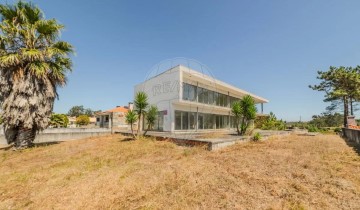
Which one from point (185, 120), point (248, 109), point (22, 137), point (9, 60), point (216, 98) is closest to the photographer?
point (9, 60)

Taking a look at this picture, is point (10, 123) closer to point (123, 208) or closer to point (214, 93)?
point (123, 208)

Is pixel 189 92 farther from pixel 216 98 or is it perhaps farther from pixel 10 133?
pixel 10 133

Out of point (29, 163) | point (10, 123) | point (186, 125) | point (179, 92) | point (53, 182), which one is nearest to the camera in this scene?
point (53, 182)

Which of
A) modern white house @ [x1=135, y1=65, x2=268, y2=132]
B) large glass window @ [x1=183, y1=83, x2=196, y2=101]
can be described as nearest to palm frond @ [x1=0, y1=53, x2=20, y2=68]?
modern white house @ [x1=135, y1=65, x2=268, y2=132]

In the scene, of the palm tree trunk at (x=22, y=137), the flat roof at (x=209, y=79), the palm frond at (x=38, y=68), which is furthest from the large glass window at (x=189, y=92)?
the palm tree trunk at (x=22, y=137)

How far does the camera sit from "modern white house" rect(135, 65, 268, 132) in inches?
818

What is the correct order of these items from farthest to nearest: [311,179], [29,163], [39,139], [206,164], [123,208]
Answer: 1. [39,139]
2. [29,163]
3. [206,164]
4. [311,179]
5. [123,208]

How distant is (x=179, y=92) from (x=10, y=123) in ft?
47.3

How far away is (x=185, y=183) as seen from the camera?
21.4ft

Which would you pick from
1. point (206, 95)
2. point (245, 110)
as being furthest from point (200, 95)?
point (245, 110)

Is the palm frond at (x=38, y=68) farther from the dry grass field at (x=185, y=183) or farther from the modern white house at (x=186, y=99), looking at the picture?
the modern white house at (x=186, y=99)

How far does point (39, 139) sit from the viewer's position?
61.7ft

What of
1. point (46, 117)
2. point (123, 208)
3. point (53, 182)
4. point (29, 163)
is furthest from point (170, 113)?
point (123, 208)

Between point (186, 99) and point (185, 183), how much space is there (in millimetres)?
15942
